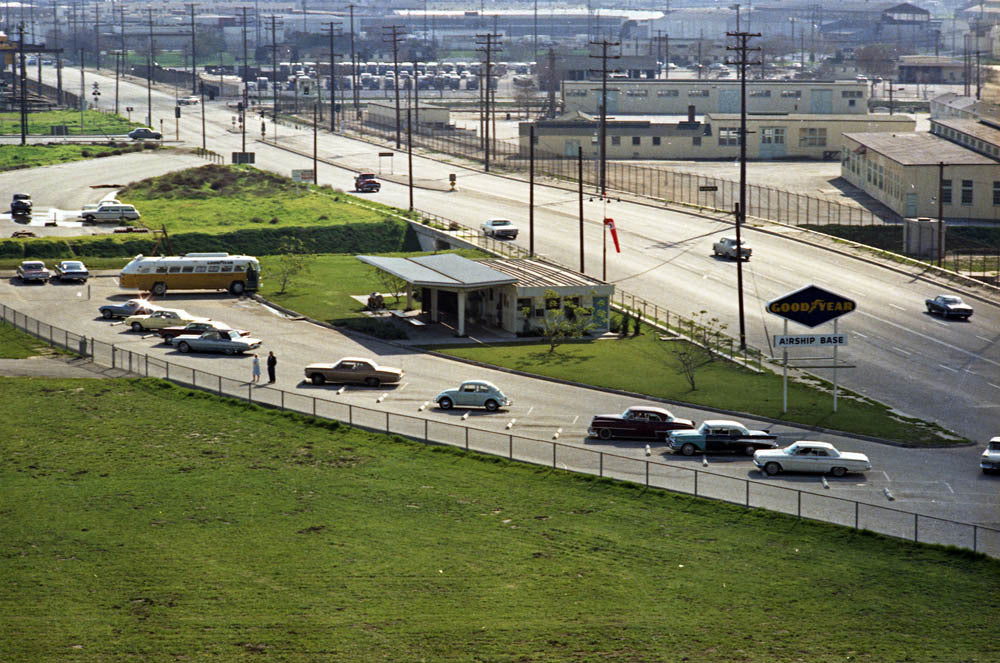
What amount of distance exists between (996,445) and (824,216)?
204 feet

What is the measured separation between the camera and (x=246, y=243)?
319 feet

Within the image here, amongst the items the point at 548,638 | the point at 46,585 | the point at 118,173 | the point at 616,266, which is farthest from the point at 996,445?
the point at 118,173

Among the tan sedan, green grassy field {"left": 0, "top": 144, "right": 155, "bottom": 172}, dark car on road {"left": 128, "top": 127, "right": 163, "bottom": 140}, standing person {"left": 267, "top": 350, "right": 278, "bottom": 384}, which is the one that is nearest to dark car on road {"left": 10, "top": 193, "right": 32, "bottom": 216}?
green grassy field {"left": 0, "top": 144, "right": 155, "bottom": 172}

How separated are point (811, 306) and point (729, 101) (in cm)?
12586

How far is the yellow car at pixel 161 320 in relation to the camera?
2613 inches

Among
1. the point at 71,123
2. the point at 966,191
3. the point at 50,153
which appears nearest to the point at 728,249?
the point at 966,191

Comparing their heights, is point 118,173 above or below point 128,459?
above

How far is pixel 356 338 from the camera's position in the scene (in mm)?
67750

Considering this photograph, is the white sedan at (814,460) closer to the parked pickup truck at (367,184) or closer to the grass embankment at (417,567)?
the grass embankment at (417,567)

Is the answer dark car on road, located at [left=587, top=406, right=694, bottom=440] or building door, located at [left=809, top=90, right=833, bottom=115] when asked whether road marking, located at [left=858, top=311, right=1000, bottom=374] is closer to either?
dark car on road, located at [left=587, top=406, right=694, bottom=440]

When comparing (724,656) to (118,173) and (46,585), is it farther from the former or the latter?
(118,173)

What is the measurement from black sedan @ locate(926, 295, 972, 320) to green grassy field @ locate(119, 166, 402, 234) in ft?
146

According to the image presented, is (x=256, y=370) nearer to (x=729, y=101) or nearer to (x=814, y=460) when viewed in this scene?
(x=814, y=460)

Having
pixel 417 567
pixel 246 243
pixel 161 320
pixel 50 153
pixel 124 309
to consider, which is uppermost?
pixel 50 153
